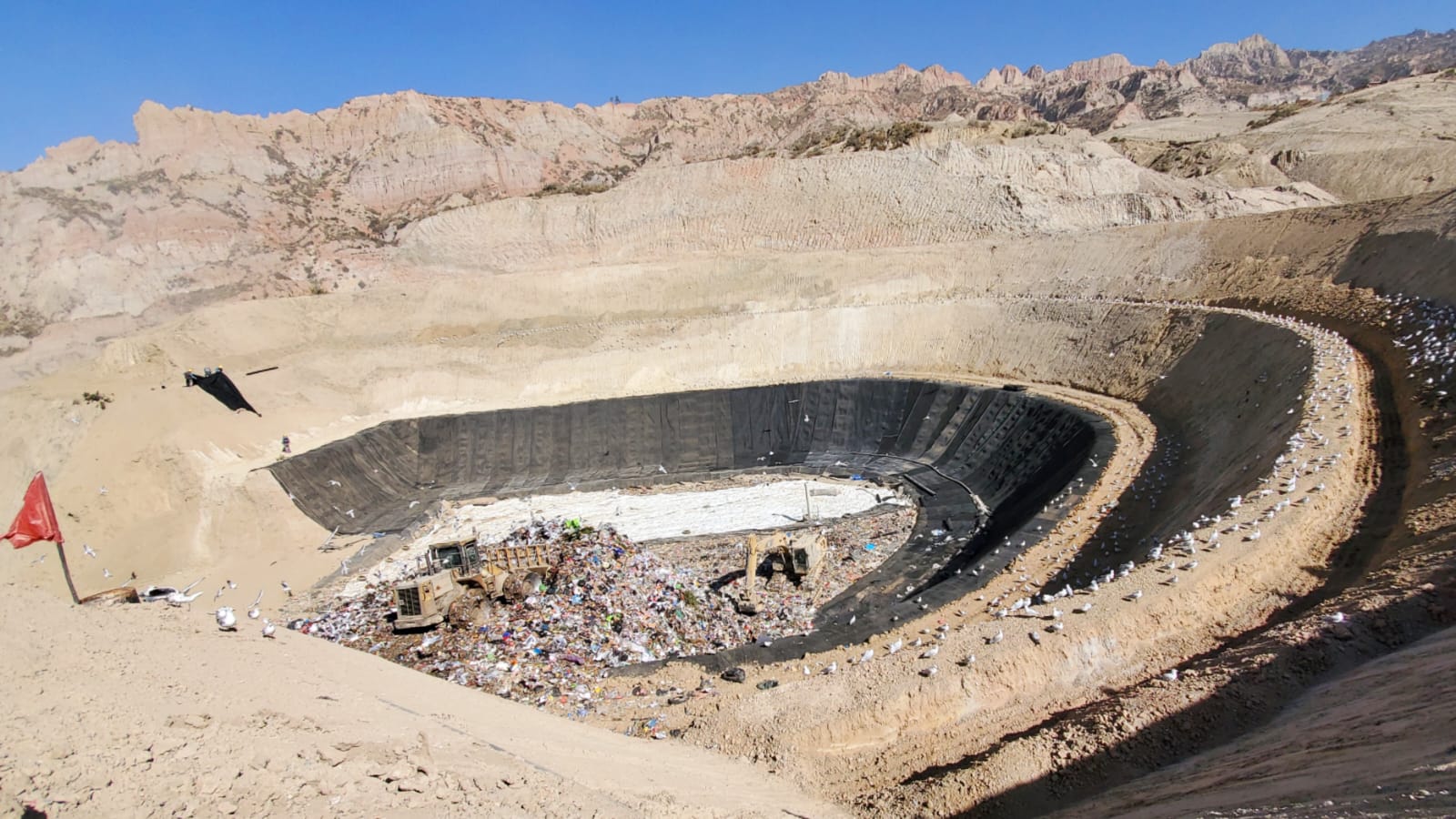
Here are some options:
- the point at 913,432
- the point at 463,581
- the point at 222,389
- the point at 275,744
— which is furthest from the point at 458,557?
the point at 222,389

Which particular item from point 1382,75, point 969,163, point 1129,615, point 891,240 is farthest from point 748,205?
point 1382,75

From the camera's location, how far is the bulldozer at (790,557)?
1441cm

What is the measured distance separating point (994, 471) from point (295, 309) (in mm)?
30013

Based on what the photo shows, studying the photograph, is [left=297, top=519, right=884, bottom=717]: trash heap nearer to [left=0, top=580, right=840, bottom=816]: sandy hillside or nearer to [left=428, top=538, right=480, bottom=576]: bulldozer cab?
[left=428, top=538, right=480, bottom=576]: bulldozer cab

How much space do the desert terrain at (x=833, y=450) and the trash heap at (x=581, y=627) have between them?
1252 mm

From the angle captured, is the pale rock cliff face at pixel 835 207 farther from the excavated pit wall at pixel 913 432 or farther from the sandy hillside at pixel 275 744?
the sandy hillside at pixel 275 744

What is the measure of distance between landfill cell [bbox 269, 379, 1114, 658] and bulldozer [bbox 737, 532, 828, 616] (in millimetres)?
2131

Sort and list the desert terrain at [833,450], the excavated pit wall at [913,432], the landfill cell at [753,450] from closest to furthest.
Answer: the desert terrain at [833,450] < the excavated pit wall at [913,432] < the landfill cell at [753,450]

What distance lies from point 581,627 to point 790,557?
15.1ft

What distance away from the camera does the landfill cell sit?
19.0 meters

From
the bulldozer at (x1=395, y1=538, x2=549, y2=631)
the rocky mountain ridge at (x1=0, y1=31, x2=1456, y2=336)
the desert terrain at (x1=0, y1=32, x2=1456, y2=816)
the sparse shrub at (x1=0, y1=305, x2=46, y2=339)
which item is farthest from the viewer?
the sparse shrub at (x1=0, y1=305, x2=46, y2=339)

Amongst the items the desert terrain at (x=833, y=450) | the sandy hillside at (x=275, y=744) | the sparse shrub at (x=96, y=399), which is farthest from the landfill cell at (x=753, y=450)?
the sandy hillside at (x=275, y=744)

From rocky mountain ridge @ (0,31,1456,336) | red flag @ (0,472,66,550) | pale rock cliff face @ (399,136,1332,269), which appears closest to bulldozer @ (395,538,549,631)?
red flag @ (0,472,66,550)

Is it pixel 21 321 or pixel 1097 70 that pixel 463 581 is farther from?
pixel 1097 70
